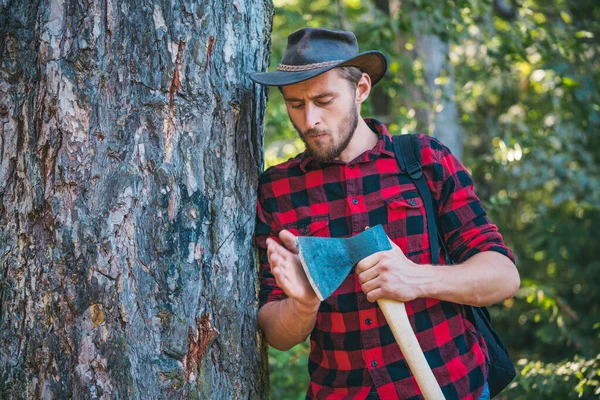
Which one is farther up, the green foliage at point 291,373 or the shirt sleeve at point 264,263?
the shirt sleeve at point 264,263

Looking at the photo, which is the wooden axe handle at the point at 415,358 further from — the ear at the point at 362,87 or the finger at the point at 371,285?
the ear at the point at 362,87

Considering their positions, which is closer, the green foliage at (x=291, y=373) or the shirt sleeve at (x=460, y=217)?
the shirt sleeve at (x=460, y=217)

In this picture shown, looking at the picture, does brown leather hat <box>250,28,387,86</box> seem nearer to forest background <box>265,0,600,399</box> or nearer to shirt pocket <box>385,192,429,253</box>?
shirt pocket <box>385,192,429,253</box>

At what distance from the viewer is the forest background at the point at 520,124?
471cm

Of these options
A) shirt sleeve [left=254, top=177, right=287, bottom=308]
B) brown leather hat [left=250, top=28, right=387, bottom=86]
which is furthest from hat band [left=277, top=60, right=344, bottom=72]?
shirt sleeve [left=254, top=177, right=287, bottom=308]

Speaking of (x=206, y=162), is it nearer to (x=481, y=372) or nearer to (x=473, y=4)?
(x=481, y=372)

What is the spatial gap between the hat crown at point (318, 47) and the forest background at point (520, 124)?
6.61ft

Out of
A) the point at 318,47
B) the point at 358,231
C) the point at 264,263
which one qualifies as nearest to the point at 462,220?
the point at 358,231

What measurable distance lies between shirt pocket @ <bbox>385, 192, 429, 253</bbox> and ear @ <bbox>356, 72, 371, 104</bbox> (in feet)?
1.84

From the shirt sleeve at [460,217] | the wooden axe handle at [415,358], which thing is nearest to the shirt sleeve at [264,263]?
the wooden axe handle at [415,358]

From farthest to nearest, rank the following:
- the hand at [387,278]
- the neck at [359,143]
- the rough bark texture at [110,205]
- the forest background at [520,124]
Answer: the forest background at [520,124], the neck at [359,143], the hand at [387,278], the rough bark texture at [110,205]

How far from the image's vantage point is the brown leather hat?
243 centimetres

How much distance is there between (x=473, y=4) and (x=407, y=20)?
1.90 feet

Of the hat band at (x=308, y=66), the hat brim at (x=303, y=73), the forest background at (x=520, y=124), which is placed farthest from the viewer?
the forest background at (x=520, y=124)
